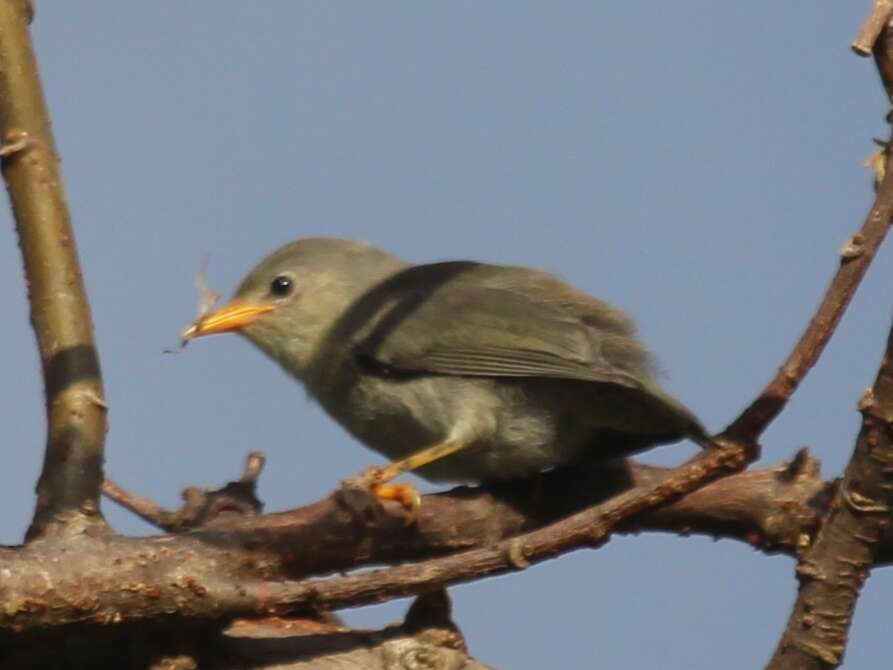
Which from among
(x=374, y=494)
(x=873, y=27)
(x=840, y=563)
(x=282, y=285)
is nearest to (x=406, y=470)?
(x=374, y=494)

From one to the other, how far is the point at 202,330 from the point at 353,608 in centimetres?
295

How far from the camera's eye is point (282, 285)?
23.4ft

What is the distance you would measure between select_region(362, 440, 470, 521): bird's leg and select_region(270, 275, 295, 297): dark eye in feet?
4.08

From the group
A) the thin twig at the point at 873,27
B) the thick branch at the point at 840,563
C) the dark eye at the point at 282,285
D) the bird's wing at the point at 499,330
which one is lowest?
the thick branch at the point at 840,563

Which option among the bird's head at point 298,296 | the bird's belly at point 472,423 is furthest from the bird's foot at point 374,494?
the bird's head at point 298,296

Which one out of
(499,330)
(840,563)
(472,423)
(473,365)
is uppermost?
(499,330)

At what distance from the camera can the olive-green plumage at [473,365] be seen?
227 inches

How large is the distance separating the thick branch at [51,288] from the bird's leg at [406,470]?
31.7 inches

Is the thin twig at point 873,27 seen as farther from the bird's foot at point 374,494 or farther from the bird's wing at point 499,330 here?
the bird's wing at point 499,330

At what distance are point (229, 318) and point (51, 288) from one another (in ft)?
7.63

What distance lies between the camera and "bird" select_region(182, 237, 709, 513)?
5754mm

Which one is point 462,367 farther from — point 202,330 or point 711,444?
point 711,444

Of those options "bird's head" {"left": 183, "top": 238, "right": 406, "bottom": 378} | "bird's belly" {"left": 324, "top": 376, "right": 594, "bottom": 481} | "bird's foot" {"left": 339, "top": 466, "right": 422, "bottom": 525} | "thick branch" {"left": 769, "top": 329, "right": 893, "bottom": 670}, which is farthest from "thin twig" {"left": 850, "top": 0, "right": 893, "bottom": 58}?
"bird's head" {"left": 183, "top": 238, "right": 406, "bottom": 378}

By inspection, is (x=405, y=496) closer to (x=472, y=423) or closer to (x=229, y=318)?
(x=472, y=423)
